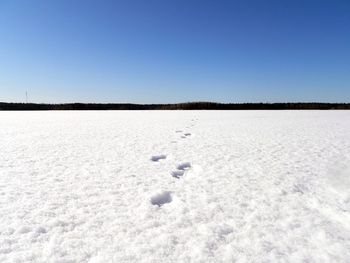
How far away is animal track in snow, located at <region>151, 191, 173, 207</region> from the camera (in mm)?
2833

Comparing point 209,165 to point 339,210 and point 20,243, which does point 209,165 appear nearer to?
point 339,210

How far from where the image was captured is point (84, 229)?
213 cm

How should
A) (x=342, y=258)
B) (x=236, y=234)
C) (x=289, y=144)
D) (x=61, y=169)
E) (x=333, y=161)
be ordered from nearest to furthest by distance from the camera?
(x=342, y=258), (x=236, y=234), (x=61, y=169), (x=333, y=161), (x=289, y=144)

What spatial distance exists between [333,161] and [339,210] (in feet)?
7.86

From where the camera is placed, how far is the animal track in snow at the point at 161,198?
2833mm

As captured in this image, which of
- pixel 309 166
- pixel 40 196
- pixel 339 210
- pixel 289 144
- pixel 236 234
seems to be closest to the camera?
pixel 236 234

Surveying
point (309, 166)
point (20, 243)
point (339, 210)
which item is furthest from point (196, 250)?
point (309, 166)

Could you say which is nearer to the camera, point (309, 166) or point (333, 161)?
point (309, 166)

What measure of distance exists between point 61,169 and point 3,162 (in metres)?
1.15

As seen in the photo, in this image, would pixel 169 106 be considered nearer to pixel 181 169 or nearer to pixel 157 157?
pixel 157 157

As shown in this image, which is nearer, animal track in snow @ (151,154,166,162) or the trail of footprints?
the trail of footprints

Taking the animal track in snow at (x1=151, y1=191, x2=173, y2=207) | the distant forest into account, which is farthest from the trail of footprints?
the distant forest

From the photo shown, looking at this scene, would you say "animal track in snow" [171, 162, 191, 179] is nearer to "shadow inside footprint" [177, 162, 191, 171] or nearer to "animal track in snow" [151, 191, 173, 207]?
"shadow inside footprint" [177, 162, 191, 171]

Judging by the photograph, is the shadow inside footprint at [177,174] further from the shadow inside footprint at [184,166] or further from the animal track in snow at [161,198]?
the animal track in snow at [161,198]
